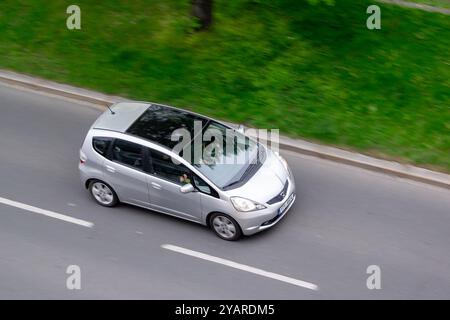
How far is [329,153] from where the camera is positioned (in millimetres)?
14070

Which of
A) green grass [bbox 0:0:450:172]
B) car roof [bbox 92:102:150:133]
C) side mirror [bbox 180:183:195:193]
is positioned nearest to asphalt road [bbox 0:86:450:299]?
side mirror [bbox 180:183:195:193]

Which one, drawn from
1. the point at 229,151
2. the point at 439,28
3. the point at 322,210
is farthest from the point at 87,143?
the point at 439,28

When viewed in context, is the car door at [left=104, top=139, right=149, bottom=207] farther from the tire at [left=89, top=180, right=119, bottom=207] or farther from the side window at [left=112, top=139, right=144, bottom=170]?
the tire at [left=89, top=180, right=119, bottom=207]

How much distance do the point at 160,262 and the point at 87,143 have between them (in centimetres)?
270

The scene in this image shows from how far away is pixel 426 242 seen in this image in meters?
12.1

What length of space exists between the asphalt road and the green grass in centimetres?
132

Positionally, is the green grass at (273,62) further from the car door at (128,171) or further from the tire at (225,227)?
the tire at (225,227)

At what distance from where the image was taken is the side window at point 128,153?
12.1 metres

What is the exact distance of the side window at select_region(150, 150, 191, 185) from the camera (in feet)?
38.8

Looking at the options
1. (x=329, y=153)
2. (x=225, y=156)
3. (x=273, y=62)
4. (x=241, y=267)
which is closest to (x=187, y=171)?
(x=225, y=156)

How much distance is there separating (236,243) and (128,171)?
2331mm

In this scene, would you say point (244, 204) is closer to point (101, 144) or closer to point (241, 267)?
point (241, 267)

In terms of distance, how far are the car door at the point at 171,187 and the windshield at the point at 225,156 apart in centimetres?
36
